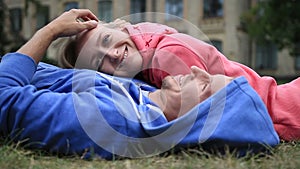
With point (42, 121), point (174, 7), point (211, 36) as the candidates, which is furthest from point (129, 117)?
point (174, 7)

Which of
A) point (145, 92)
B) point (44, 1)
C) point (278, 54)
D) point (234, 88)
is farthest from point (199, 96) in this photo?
point (44, 1)

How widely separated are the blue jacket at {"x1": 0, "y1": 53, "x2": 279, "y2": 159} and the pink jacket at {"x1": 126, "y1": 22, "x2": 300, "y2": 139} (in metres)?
0.34

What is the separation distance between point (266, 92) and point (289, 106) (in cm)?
13

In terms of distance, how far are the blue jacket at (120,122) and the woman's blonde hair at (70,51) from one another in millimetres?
498

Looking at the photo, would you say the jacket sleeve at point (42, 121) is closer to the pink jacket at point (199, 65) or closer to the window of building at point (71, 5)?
the pink jacket at point (199, 65)

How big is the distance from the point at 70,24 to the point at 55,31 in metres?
0.09

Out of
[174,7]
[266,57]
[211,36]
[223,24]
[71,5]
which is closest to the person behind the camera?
[266,57]

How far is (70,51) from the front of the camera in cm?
261

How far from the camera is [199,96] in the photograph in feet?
6.82

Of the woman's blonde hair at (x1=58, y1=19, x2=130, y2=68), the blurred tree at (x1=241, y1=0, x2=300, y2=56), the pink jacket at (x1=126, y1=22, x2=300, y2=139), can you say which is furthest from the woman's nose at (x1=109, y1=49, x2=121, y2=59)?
the blurred tree at (x1=241, y1=0, x2=300, y2=56)

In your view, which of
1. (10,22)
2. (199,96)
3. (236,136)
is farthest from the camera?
(10,22)

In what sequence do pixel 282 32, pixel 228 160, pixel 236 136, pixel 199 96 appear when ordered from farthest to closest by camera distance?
pixel 282 32 < pixel 199 96 < pixel 236 136 < pixel 228 160

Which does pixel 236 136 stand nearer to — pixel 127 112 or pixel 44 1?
pixel 127 112

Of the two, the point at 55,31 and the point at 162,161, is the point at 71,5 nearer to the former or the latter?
the point at 55,31
